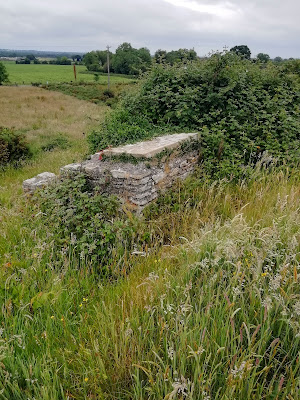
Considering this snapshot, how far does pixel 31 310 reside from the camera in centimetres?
276

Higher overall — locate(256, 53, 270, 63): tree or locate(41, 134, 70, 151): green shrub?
locate(256, 53, 270, 63): tree

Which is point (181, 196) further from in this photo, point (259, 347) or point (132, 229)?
point (259, 347)

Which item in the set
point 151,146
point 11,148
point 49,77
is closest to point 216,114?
point 151,146

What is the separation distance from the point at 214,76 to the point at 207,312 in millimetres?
6015

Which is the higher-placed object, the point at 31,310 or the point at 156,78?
the point at 156,78

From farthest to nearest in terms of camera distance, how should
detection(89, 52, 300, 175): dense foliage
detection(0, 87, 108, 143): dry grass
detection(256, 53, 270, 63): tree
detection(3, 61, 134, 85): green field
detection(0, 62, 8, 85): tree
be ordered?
1. detection(3, 61, 134, 85): green field
2. detection(0, 62, 8, 85): tree
3. detection(0, 87, 108, 143): dry grass
4. detection(256, 53, 270, 63): tree
5. detection(89, 52, 300, 175): dense foliage

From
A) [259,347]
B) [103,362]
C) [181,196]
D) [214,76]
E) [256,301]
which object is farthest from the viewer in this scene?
[214,76]

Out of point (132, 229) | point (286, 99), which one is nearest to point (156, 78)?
point (286, 99)

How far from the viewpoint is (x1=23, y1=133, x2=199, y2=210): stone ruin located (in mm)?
4715

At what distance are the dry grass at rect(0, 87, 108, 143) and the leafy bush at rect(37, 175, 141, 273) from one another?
9.61 metres

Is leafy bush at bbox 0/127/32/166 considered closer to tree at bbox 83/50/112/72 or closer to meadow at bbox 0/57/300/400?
meadow at bbox 0/57/300/400

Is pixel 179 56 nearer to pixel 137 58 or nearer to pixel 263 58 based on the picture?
pixel 137 58

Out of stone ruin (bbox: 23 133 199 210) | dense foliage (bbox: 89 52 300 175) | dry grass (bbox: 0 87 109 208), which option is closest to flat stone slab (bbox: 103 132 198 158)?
stone ruin (bbox: 23 133 199 210)

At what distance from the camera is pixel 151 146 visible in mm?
5320
